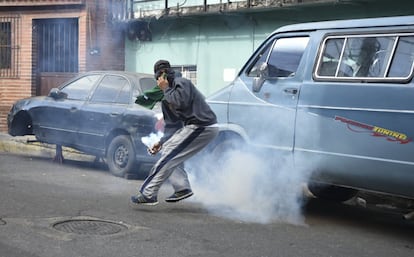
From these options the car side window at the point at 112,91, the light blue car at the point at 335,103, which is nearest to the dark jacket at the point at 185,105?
the light blue car at the point at 335,103

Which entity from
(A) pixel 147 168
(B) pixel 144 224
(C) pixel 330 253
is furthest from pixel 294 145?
(A) pixel 147 168

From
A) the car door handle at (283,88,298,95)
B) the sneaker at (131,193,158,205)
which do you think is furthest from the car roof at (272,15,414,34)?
the sneaker at (131,193,158,205)

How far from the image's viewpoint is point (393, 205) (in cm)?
768

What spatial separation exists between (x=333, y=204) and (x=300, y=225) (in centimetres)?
157

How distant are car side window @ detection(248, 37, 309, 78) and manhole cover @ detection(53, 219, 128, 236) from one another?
244 centimetres

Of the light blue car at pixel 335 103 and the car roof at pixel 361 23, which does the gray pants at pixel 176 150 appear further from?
the car roof at pixel 361 23

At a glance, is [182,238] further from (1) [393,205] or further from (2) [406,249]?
(1) [393,205]

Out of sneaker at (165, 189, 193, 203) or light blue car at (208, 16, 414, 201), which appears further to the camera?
sneaker at (165, 189, 193, 203)

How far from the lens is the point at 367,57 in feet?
19.4

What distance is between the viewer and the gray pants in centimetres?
645

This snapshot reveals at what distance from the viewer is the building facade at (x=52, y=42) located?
44.4ft

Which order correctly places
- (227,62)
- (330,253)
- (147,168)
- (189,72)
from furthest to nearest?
(189,72) < (227,62) < (147,168) < (330,253)

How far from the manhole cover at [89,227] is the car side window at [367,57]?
2667mm

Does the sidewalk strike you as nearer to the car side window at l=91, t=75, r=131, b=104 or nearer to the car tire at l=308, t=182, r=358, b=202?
the car side window at l=91, t=75, r=131, b=104
